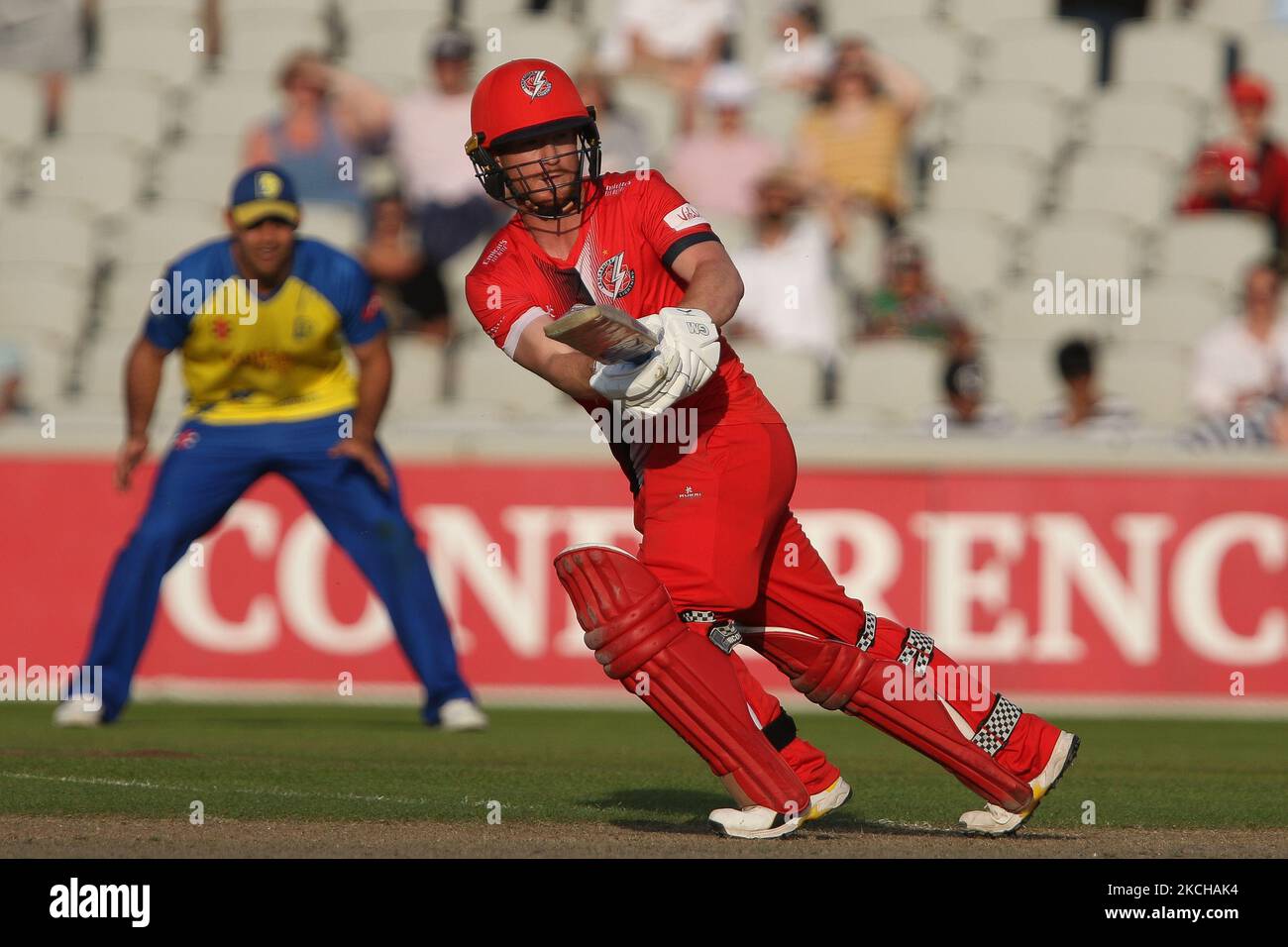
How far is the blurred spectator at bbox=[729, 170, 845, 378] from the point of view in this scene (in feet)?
41.4

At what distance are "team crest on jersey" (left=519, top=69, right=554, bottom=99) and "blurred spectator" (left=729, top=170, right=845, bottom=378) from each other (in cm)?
677

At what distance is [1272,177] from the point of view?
45.9 ft

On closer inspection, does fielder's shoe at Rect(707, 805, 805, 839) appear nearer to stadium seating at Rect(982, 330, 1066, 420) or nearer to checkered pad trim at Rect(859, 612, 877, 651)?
checkered pad trim at Rect(859, 612, 877, 651)

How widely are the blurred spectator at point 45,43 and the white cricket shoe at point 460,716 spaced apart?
25.3 ft

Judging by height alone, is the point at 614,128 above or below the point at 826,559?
above

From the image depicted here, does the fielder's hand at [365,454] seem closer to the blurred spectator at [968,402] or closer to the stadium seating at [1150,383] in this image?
the blurred spectator at [968,402]

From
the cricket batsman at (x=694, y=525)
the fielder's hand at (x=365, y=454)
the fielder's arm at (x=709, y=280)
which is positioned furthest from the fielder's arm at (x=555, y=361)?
the fielder's hand at (x=365, y=454)

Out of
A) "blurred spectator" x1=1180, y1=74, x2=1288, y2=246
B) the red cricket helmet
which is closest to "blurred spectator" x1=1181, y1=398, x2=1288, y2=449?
"blurred spectator" x1=1180, y1=74, x2=1288, y2=246

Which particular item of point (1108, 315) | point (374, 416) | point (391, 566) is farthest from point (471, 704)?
point (1108, 315)

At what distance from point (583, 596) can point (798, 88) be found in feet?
32.3

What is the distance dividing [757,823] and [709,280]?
4.96ft

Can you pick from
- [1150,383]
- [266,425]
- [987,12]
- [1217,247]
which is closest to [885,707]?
[266,425]

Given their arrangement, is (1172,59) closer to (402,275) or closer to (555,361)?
(402,275)

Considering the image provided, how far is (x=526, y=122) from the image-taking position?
5.80 meters
